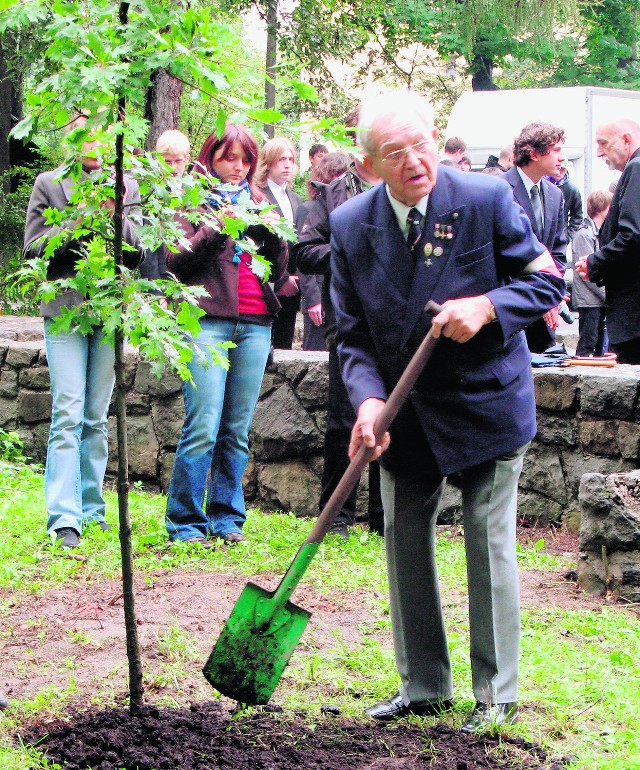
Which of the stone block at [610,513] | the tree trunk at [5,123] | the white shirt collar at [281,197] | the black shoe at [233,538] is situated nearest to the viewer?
the stone block at [610,513]

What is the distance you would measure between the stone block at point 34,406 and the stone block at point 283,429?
170 centimetres

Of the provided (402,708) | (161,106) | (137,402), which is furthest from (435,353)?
(161,106)

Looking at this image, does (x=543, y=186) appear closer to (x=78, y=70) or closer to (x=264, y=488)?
(x=264, y=488)

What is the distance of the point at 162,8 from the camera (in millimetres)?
2709

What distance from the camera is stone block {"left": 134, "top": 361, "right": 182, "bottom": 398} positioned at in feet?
22.2

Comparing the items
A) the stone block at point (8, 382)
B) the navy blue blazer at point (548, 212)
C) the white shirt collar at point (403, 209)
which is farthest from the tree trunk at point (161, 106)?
the white shirt collar at point (403, 209)

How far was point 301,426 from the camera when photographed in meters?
6.34

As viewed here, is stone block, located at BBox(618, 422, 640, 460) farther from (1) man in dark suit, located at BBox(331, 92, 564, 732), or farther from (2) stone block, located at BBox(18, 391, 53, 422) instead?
(2) stone block, located at BBox(18, 391, 53, 422)

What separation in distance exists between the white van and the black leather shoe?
9.97 meters

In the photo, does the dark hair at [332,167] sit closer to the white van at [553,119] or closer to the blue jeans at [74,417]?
the blue jeans at [74,417]

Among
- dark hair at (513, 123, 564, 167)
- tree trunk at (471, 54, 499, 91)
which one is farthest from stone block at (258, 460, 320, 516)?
tree trunk at (471, 54, 499, 91)

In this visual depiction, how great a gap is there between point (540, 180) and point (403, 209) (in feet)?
9.85

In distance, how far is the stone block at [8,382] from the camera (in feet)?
24.4

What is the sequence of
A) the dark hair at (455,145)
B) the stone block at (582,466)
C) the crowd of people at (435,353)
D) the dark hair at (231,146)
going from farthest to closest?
the dark hair at (455,145) < the stone block at (582,466) < the dark hair at (231,146) < the crowd of people at (435,353)
